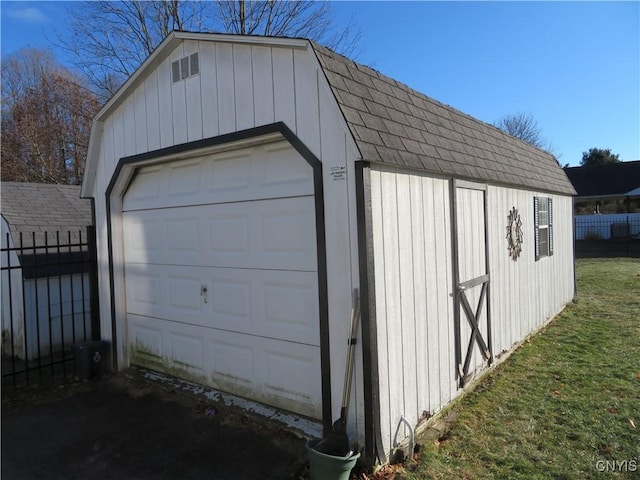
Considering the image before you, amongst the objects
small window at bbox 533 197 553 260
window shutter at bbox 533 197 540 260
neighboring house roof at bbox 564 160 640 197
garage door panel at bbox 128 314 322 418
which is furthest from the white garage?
neighboring house roof at bbox 564 160 640 197

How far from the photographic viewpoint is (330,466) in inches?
112

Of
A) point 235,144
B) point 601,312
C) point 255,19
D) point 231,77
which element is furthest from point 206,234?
point 255,19

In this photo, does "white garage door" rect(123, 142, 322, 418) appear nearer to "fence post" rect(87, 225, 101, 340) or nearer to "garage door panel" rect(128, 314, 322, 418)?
"garage door panel" rect(128, 314, 322, 418)

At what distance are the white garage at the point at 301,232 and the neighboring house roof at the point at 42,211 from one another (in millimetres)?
2750

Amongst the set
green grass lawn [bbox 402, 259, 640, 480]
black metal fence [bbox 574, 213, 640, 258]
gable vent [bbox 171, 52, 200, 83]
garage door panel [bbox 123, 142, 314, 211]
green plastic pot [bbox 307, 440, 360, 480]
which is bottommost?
green grass lawn [bbox 402, 259, 640, 480]

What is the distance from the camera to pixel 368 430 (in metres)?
3.22

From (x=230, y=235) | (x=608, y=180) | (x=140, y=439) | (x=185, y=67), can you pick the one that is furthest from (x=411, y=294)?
(x=608, y=180)

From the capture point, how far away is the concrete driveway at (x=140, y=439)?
335 cm

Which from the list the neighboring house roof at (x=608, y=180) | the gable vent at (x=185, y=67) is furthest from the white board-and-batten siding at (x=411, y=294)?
the neighboring house roof at (x=608, y=180)

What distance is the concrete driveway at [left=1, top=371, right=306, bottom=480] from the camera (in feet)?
11.0

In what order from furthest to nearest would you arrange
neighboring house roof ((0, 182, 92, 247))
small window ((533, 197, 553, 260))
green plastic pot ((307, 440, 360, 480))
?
neighboring house roof ((0, 182, 92, 247)) < small window ((533, 197, 553, 260)) < green plastic pot ((307, 440, 360, 480))

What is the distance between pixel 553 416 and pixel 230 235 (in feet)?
11.9

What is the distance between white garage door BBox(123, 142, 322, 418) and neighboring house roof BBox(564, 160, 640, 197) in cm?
2921

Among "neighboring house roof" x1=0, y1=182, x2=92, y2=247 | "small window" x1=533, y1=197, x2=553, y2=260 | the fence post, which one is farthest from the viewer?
"neighboring house roof" x1=0, y1=182, x2=92, y2=247
